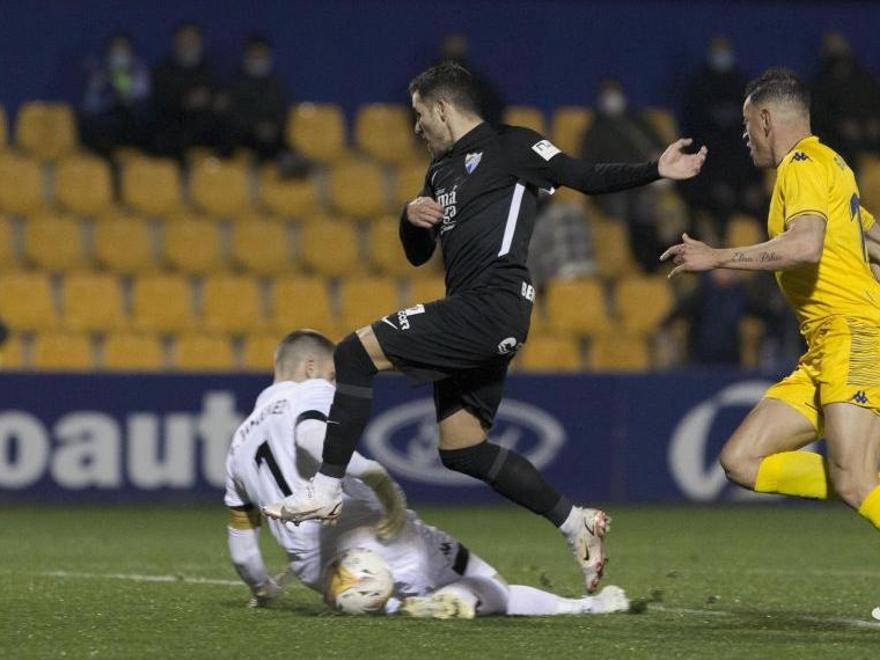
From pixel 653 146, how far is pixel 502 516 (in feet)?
15.7

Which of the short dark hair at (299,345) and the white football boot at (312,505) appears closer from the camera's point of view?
the white football boot at (312,505)

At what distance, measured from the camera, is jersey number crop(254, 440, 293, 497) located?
271 inches

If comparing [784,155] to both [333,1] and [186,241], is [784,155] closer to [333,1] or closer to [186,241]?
[186,241]

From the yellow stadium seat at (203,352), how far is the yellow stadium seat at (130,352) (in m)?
0.18

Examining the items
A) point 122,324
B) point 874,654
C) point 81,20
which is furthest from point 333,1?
point 874,654

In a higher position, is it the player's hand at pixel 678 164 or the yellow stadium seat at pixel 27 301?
the player's hand at pixel 678 164

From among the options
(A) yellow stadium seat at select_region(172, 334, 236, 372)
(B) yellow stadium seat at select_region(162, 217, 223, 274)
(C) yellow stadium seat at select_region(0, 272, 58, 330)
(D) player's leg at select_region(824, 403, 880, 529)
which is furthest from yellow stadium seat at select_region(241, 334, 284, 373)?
(D) player's leg at select_region(824, 403, 880, 529)

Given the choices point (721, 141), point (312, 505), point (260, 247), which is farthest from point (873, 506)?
point (721, 141)

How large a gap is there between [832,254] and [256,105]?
1028 centimetres

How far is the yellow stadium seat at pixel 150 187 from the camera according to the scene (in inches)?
637

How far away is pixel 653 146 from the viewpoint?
1625 centimetres

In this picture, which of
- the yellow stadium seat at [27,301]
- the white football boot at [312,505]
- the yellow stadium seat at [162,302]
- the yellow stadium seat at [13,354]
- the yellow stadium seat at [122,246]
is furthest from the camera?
the yellow stadium seat at [122,246]

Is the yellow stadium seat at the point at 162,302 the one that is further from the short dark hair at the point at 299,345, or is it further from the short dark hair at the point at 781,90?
the short dark hair at the point at 781,90

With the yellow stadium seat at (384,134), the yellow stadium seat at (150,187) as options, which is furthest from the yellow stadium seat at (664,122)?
the yellow stadium seat at (150,187)
